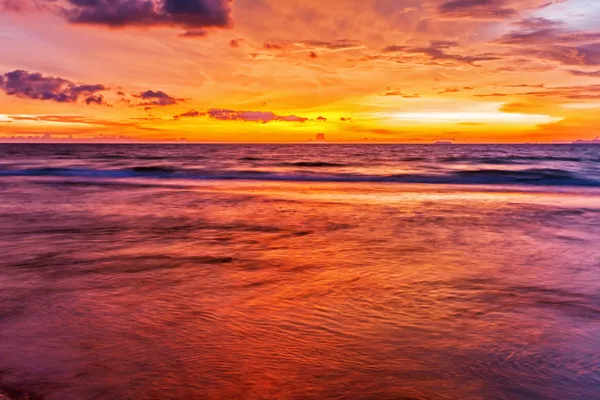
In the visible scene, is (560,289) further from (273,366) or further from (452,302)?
(273,366)

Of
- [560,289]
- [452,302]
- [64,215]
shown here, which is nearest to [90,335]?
[452,302]

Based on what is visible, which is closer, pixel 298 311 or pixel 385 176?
pixel 298 311

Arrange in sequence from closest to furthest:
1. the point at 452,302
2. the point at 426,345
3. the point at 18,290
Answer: the point at 426,345 → the point at 452,302 → the point at 18,290

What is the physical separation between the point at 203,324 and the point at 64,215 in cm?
987

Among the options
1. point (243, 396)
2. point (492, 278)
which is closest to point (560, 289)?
point (492, 278)

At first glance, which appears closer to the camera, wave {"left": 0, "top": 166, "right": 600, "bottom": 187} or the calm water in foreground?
the calm water in foreground

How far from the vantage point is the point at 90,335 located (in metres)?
4.41

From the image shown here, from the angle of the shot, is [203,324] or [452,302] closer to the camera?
[203,324]

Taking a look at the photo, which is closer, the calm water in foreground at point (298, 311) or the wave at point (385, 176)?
the calm water in foreground at point (298, 311)

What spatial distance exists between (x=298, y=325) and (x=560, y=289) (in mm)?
3487

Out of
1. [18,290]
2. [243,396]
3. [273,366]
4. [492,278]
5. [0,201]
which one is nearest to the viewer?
[243,396]

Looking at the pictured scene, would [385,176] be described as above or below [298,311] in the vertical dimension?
above

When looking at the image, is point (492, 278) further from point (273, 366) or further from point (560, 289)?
point (273, 366)

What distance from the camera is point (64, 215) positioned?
511 inches
